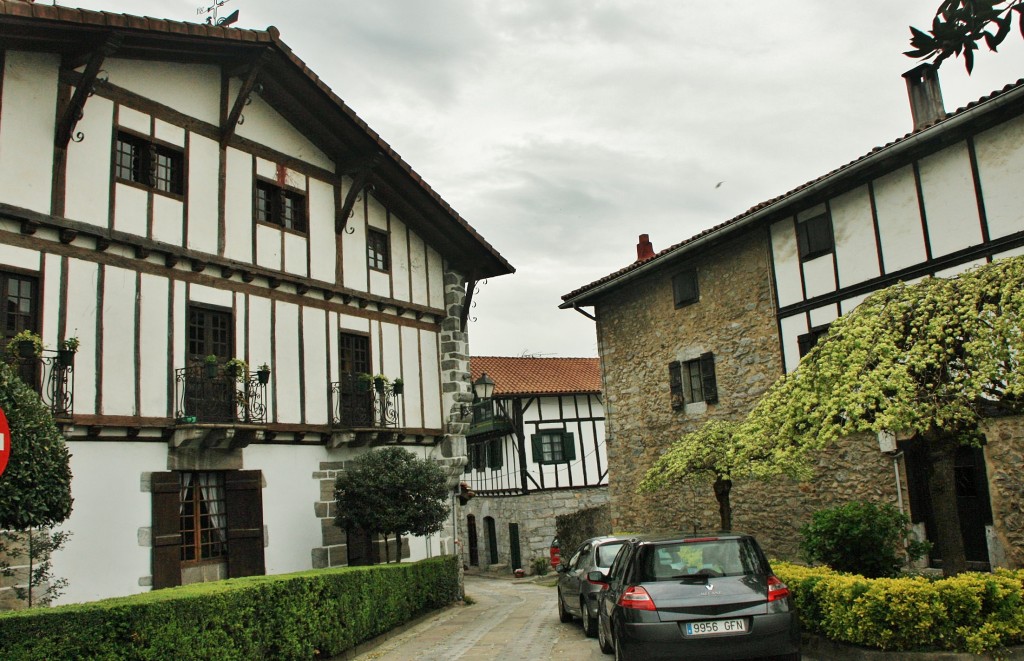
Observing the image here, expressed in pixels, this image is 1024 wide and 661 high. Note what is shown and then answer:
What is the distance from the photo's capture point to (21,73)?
1169 cm

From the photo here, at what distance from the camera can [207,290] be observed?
45.0 feet

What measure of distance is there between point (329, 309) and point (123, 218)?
425 centimetres

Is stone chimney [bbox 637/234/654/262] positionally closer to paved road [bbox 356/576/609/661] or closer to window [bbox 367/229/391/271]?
window [bbox 367/229/391/271]

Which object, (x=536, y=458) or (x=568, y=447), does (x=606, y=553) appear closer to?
(x=536, y=458)

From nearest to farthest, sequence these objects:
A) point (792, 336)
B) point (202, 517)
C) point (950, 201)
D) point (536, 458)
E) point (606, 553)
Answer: point (606, 553) → point (202, 517) → point (950, 201) → point (792, 336) → point (536, 458)

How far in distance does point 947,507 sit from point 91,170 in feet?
39.3

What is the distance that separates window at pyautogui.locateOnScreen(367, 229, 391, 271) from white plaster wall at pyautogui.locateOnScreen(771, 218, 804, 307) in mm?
7877

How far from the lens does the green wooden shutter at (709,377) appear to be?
18.8 meters

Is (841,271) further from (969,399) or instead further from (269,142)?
(269,142)

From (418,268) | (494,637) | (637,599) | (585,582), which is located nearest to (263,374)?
(418,268)

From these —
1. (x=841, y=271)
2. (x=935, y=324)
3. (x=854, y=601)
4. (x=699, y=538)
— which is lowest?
(x=854, y=601)

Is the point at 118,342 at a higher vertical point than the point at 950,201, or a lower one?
lower

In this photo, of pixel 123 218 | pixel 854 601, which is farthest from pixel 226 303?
pixel 854 601

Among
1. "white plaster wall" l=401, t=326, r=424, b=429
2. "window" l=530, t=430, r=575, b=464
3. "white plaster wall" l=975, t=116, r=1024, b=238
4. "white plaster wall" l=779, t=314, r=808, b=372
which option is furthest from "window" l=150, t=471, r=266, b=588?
"window" l=530, t=430, r=575, b=464
